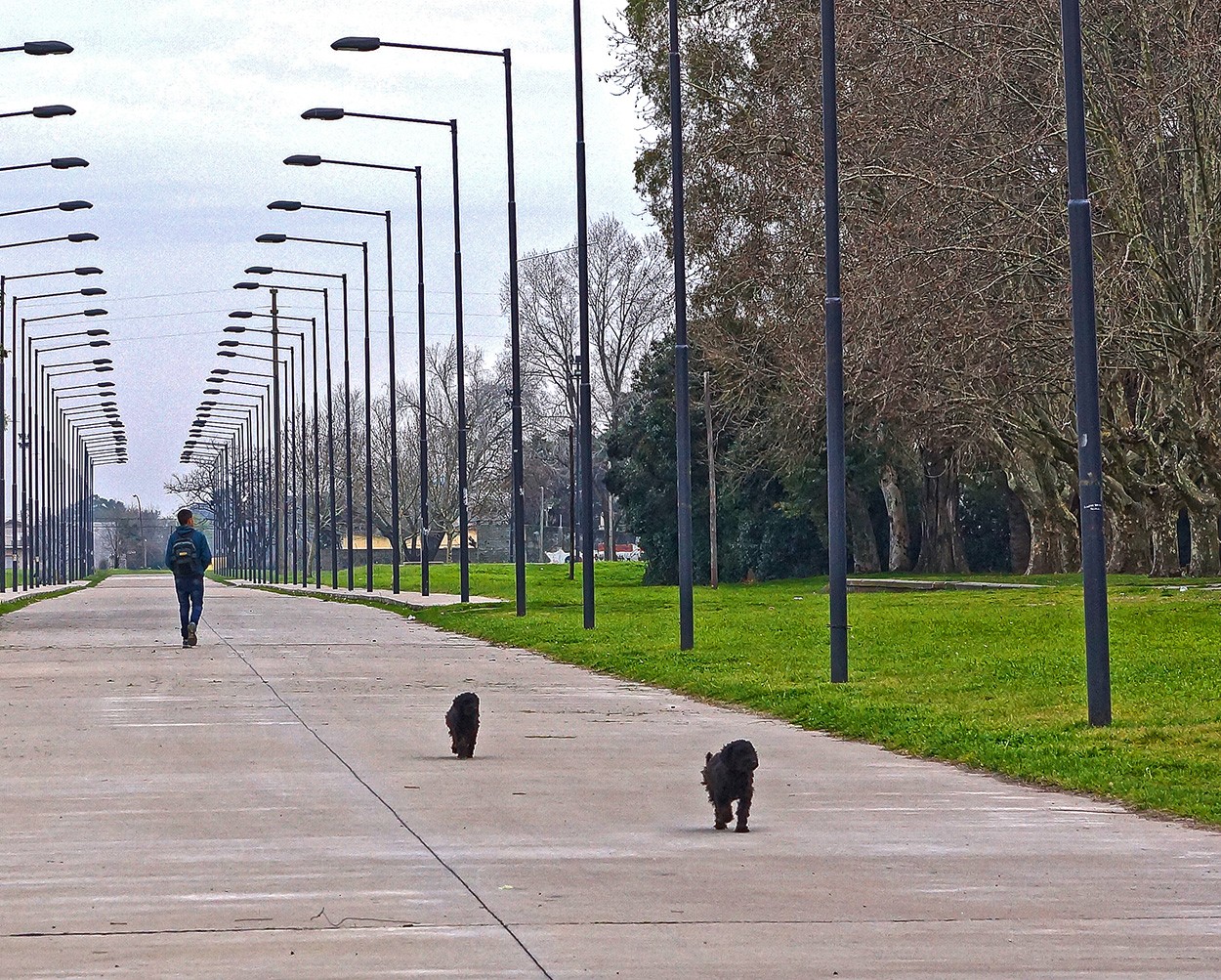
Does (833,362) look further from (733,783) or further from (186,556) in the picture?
(186,556)

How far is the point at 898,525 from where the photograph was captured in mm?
75375

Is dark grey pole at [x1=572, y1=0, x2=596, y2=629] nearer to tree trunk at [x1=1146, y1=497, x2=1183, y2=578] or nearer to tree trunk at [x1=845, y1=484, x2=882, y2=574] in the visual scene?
tree trunk at [x1=1146, y1=497, x2=1183, y2=578]

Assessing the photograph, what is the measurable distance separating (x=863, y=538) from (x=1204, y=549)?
29.1 m

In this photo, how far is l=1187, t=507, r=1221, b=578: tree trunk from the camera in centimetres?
4775

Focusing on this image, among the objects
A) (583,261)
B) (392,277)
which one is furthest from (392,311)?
(583,261)

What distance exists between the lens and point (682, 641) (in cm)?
2905

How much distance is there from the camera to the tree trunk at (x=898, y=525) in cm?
7444

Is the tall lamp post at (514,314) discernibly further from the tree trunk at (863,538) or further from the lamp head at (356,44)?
the tree trunk at (863,538)

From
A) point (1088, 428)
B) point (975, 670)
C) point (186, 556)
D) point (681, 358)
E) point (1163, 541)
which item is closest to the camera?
point (1088, 428)

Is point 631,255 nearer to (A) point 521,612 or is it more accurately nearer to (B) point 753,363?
(B) point 753,363

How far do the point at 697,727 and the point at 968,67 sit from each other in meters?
21.9

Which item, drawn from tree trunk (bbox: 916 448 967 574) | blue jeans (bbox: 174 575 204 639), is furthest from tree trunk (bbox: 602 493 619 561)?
blue jeans (bbox: 174 575 204 639)

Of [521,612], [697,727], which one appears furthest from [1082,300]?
[521,612]

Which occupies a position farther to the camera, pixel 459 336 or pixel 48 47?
pixel 459 336
